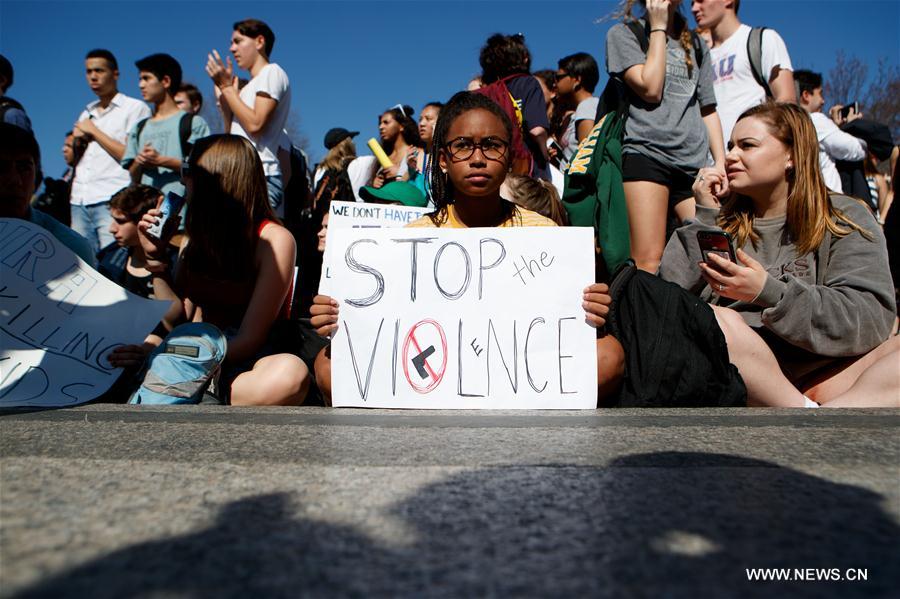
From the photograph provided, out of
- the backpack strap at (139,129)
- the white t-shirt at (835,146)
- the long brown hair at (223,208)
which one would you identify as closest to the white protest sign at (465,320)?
the long brown hair at (223,208)

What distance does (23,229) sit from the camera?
2.78 meters

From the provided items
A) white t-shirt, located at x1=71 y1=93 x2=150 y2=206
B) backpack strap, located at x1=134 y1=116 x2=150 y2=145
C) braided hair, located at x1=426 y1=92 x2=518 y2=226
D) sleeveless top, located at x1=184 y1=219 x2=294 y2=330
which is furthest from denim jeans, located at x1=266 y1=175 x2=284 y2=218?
braided hair, located at x1=426 y1=92 x2=518 y2=226

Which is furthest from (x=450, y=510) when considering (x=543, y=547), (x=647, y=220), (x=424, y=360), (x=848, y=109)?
(x=848, y=109)

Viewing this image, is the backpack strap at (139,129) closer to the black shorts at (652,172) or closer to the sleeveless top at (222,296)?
the sleeveless top at (222,296)

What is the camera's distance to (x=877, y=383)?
2307 millimetres

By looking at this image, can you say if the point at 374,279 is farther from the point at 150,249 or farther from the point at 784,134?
the point at 784,134

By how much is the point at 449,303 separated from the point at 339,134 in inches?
193

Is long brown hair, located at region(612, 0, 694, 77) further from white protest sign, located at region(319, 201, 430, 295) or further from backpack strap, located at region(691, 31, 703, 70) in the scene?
white protest sign, located at region(319, 201, 430, 295)

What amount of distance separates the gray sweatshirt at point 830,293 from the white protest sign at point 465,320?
0.61m

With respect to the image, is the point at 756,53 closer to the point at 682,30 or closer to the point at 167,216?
the point at 682,30

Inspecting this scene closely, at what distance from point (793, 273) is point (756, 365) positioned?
A: 0.47 m

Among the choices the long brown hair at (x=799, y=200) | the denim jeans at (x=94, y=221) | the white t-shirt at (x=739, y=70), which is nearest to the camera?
the long brown hair at (x=799, y=200)

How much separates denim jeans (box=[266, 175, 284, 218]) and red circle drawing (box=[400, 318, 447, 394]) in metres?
2.43

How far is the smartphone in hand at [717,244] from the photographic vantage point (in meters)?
2.31
